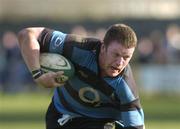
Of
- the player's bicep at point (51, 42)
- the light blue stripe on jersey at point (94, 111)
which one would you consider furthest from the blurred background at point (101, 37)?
the player's bicep at point (51, 42)

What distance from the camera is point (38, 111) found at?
22.2m

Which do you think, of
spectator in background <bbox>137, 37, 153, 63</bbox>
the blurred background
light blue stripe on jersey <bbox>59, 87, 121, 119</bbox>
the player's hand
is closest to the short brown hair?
the player's hand

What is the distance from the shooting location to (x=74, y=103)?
34.4 feet

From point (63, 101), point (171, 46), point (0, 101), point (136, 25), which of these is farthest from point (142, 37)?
point (63, 101)

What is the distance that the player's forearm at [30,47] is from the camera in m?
9.84

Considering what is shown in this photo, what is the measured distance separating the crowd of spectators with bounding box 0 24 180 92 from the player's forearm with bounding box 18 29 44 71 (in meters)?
17.1

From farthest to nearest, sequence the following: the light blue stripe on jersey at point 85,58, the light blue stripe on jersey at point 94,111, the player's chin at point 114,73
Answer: the light blue stripe on jersey at point 94,111, the light blue stripe on jersey at point 85,58, the player's chin at point 114,73

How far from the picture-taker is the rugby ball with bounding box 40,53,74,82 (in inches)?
387

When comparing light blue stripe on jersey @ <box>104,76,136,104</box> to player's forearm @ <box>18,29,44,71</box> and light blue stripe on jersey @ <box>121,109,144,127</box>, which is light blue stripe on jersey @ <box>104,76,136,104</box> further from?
player's forearm @ <box>18,29,44,71</box>

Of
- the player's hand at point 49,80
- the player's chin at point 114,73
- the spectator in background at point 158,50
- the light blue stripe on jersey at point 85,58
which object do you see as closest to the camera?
the player's hand at point 49,80

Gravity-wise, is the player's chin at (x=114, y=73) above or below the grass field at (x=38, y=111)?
above

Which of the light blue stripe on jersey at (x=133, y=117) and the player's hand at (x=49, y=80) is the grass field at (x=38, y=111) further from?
the player's hand at (x=49, y=80)

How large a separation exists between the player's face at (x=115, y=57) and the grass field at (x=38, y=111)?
829cm

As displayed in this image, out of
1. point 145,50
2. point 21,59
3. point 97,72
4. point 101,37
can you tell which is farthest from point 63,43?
point 21,59
